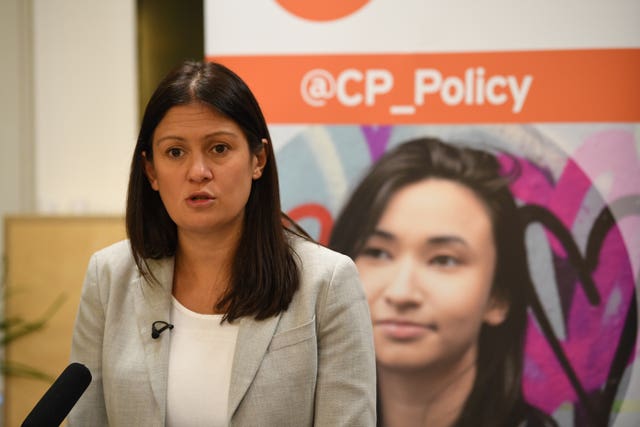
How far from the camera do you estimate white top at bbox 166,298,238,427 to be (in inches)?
67.1

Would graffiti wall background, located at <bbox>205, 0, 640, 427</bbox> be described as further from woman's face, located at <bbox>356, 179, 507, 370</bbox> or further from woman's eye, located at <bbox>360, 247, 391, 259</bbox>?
woman's eye, located at <bbox>360, 247, 391, 259</bbox>

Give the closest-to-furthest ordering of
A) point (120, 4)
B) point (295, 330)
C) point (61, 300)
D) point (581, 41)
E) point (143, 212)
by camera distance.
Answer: point (295, 330), point (143, 212), point (581, 41), point (61, 300), point (120, 4)

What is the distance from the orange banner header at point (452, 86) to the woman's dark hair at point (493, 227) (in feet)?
0.44

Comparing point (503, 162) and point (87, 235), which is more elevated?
point (503, 162)

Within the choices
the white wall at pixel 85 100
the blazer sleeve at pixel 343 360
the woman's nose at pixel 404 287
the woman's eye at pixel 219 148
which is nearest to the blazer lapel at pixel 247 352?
the blazer sleeve at pixel 343 360

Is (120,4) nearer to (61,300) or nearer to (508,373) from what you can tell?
(61,300)

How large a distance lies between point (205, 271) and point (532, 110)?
1368mm

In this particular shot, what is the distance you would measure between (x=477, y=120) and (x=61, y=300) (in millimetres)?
2599

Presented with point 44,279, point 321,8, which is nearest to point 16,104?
point 44,279

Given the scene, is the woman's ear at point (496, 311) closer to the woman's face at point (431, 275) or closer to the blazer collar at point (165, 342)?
the woman's face at point (431, 275)

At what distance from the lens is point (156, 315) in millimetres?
1783

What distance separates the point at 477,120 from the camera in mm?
2717

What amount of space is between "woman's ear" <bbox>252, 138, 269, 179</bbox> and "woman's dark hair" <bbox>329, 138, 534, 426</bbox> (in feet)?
3.23

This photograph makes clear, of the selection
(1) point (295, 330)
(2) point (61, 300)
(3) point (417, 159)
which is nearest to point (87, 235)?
(2) point (61, 300)
